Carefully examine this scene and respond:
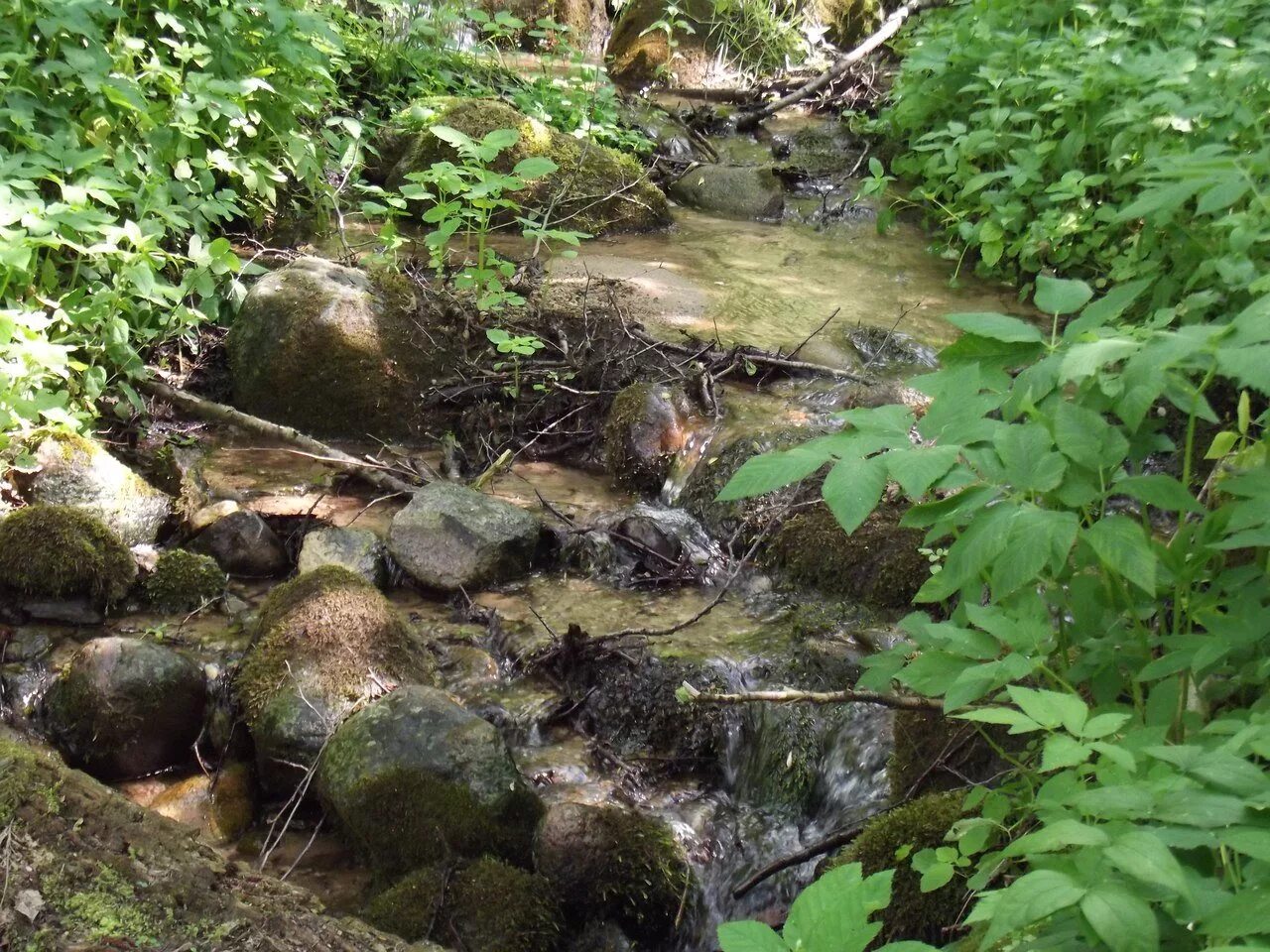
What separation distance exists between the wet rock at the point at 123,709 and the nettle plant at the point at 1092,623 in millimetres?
2462

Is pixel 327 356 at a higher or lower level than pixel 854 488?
lower

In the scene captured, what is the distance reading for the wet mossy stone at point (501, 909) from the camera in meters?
2.78

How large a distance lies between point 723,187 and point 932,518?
24.1ft

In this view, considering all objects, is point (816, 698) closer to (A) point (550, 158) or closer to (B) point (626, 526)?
(B) point (626, 526)

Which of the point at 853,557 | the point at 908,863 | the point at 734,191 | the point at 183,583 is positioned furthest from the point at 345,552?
the point at 734,191

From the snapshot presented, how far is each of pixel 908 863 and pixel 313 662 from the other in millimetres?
2033

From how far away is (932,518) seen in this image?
1.80 m

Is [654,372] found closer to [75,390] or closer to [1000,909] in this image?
[75,390]

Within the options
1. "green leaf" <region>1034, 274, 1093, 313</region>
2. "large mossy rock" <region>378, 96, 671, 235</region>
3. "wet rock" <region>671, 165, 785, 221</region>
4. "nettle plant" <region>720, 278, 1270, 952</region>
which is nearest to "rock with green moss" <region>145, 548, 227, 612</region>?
"nettle plant" <region>720, 278, 1270, 952</region>

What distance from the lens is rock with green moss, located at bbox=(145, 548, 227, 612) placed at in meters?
4.08

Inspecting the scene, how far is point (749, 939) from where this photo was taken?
1.27 meters

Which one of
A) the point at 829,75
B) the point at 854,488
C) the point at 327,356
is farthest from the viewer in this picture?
the point at 829,75

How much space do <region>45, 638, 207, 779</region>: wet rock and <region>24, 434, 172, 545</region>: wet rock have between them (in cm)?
82

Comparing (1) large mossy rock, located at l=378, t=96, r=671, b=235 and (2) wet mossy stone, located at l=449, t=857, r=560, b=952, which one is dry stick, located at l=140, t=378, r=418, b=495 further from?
(1) large mossy rock, located at l=378, t=96, r=671, b=235
